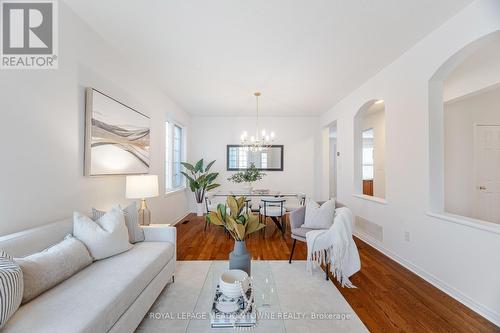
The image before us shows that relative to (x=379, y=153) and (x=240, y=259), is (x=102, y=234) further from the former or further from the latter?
(x=379, y=153)

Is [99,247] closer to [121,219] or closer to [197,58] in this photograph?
[121,219]

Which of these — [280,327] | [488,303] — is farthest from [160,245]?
[488,303]

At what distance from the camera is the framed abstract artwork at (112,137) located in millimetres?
2346

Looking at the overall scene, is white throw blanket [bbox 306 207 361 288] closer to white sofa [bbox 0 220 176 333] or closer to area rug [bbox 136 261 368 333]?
area rug [bbox 136 261 368 333]

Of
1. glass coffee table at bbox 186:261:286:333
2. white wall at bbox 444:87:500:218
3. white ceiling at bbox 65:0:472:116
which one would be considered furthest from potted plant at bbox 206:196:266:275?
white wall at bbox 444:87:500:218

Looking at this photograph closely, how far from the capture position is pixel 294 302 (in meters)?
2.10

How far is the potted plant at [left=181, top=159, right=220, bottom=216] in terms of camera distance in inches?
217

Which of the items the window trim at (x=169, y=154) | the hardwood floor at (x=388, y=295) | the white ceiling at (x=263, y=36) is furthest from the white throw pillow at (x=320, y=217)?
the window trim at (x=169, y=154)

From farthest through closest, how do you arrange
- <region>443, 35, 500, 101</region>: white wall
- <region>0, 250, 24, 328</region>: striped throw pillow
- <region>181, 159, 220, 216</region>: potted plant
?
<region>181, 159, 220, 216</region>: potted plant → <region>443, 35, 500, 101</region>: white wall → <region>0, 250, 24, 328</region>: striped throw pillow

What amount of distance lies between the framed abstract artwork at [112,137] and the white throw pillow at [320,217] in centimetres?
257

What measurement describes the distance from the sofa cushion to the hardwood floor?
1375 millimetres
